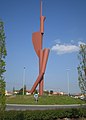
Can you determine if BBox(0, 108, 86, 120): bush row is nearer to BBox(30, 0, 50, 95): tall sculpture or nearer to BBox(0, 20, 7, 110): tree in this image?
BBox(0, 20, 7, 110): tree

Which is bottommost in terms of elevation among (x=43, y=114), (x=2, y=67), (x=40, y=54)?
(x=43, y=114)

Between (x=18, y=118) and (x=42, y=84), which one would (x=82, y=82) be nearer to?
(x=18, y=118)

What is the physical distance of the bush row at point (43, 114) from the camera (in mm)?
10270

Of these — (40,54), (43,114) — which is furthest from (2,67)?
(40,54)

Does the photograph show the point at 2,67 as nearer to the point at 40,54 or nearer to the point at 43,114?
the point at 43,114

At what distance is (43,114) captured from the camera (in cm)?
1199

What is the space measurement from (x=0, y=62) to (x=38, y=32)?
30.0 metres

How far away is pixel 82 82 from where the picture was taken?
11641 millimetres

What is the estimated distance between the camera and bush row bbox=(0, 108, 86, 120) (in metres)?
10.3

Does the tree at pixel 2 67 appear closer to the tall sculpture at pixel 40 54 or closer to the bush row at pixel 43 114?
the bush row at pixel 43 114

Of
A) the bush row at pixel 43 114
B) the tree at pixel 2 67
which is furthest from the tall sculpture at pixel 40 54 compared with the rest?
the tree at pixel 2 67

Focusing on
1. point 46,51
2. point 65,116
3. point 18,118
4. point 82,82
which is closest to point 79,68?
point 82,82

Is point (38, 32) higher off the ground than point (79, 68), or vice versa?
point (38, 32)

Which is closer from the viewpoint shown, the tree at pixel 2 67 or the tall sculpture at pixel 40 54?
the tree at pixel 2 67
